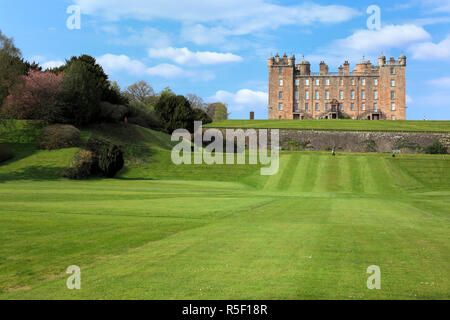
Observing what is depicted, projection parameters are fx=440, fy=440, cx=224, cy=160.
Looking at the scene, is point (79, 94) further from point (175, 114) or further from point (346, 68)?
point (346, 68)

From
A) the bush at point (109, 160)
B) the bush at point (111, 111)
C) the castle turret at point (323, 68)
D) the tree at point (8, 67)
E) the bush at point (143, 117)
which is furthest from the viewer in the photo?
the castle turret at point (323, 68)

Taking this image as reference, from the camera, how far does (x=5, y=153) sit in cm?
3925

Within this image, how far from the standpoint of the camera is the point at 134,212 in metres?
14.9

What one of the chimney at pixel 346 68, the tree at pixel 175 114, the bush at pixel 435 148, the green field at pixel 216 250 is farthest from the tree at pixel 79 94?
the chimney at pixel 346 68

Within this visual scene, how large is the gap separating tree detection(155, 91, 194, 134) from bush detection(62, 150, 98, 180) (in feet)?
92.6

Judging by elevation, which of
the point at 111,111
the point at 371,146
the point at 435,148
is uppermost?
the point at 111,111

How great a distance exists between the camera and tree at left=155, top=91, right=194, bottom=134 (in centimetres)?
6494

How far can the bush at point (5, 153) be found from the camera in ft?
128

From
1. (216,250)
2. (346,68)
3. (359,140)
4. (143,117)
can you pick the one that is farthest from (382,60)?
(216,250)

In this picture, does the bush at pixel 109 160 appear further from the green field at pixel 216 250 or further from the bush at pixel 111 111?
the green field at pixel 216 250

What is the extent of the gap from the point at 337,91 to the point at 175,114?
4792 cm

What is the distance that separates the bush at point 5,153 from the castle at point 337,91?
67357mm

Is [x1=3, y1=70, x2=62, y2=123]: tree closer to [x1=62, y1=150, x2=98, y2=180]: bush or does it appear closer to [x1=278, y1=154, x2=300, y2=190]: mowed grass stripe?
[x1=62, y1=150, x2=98, y2=180]: bush
